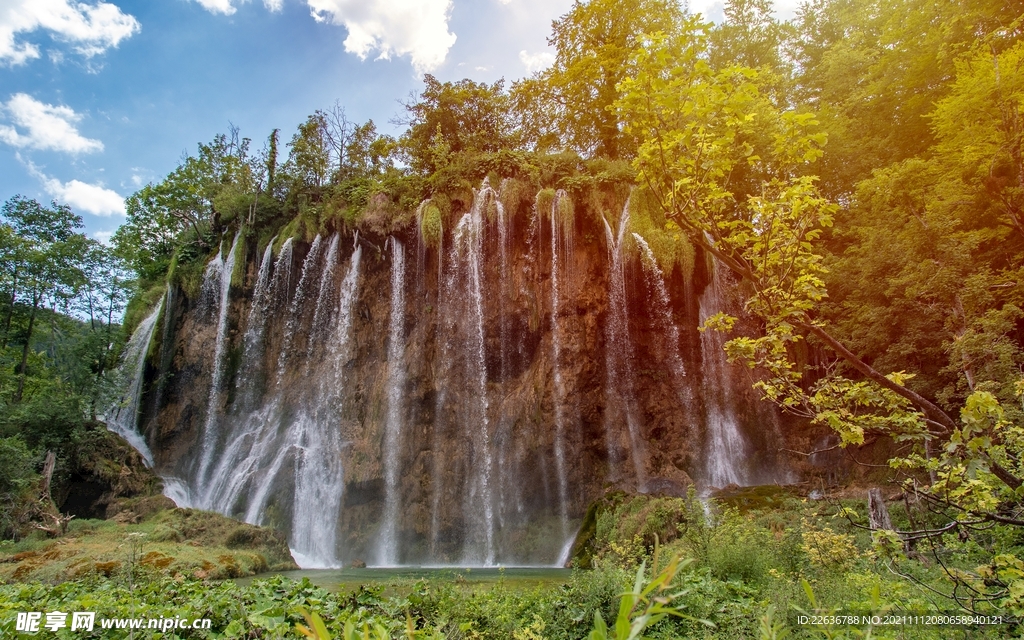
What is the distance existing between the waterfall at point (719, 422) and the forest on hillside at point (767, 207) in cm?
137

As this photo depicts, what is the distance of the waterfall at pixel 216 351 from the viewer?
18.8 meters

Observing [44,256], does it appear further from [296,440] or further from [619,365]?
[619,365]

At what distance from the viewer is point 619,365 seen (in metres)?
16.6

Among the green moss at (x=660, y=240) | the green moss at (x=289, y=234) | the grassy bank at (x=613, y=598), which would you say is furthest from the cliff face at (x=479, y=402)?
the grassy bank at (x=613, y=598)

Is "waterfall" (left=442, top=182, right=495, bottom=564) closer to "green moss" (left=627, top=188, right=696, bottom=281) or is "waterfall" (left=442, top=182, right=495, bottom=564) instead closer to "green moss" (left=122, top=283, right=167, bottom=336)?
"green moss" (left=627, top=188, right=696, bottom=281)

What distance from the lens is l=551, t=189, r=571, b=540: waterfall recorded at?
15094 mm

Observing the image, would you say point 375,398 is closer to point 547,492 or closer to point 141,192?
point 547,492

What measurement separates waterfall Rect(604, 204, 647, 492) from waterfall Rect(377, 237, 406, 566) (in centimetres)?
653

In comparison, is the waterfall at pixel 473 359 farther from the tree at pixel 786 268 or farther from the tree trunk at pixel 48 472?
the tree at pixel 786 268

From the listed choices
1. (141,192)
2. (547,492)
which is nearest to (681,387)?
(547,492)

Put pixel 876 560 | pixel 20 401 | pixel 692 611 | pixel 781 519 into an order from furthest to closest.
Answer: pixel 20 401, pixel 781 519, pixel 876 560, pixel 692 611

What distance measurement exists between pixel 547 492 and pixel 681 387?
5.33 metres

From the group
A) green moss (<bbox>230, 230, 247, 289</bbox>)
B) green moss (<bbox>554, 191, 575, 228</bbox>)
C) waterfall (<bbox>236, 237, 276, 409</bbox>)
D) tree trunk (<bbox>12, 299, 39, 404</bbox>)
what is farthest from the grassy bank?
tree trunk (<bbox>12, 299, 39, 404</bbox>)

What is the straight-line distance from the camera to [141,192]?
1055 inches
